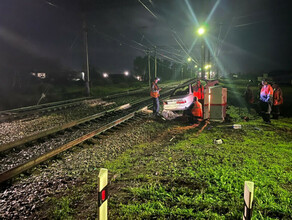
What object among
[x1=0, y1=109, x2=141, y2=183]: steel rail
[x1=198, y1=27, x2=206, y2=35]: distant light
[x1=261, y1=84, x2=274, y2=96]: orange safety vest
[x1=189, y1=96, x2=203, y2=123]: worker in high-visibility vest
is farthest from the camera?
[x1=198, y1=27, x2=206, y2=35]: distant light

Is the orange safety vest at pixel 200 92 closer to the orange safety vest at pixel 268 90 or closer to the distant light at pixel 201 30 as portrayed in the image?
the orange safety vest at pixel 268 90

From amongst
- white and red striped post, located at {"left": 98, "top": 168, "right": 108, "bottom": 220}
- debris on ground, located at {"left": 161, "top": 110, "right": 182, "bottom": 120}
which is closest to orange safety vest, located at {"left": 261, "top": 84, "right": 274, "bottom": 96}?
debris on ground, located at {"left": 161, "top": 110, "right": 182, "bottom": 120}

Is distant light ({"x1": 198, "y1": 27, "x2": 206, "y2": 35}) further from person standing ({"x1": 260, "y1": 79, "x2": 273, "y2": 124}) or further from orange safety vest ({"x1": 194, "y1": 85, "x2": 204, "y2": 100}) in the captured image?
person standing ({"x1": 260, "y1": 79, "x2": 273, "y2": 124})

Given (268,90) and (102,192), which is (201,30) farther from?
(102,192)

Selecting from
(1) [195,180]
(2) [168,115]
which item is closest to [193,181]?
(1) [195,180]

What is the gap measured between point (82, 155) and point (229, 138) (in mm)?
5044

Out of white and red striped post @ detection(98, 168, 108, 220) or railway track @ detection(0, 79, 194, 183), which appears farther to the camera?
railway track @ detection(0, 79, 194, 183)

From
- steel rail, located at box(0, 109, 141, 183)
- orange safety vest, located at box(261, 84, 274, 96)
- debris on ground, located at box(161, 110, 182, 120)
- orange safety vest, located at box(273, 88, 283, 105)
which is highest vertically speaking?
orange safety vest, located at box(261, 84, 274, 96)

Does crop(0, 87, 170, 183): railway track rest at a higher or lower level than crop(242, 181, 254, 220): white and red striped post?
lower

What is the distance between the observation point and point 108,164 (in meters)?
5.66

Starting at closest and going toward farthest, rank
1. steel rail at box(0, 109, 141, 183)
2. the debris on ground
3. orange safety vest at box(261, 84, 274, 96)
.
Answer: steel rail at box(0, 109, 141, 183)
orange safety vest at box(261, 84, 274, 96)
the debris on ground

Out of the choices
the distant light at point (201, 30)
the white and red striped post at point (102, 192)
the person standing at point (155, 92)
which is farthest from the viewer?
the distant light at point (201, 30)

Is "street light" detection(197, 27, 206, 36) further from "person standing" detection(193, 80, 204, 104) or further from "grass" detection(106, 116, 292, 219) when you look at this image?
"grass" detection(106, 116, 292, 219)

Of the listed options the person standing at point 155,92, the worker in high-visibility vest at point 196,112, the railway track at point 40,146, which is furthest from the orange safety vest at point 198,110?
the railway track at point 40,146
